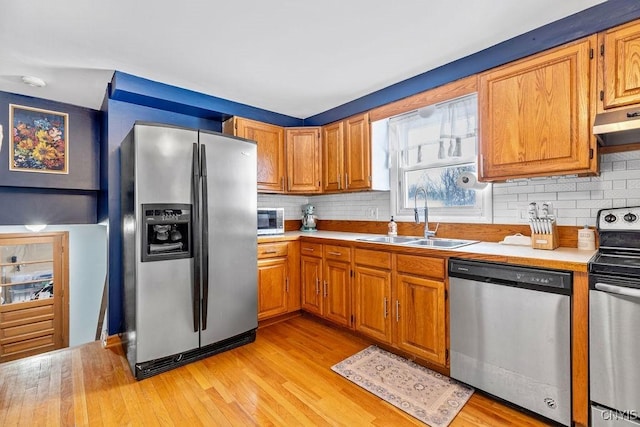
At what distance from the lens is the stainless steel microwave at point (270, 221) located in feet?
10.2

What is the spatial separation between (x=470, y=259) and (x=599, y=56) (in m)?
1.35

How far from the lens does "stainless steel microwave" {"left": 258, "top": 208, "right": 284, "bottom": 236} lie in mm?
3100

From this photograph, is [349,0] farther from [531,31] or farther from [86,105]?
[86,105]

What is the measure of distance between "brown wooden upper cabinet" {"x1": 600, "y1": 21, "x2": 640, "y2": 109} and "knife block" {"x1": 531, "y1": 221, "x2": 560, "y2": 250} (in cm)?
76

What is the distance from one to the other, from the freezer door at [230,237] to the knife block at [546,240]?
6.98ft

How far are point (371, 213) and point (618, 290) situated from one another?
214 centimetres

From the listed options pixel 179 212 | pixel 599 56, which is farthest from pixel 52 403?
pixel 599 56

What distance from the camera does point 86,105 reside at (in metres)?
3.23

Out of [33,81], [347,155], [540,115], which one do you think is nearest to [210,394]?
[347,155]

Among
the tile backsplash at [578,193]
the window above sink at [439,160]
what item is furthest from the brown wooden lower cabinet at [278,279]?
the tile backsplash at [578,193]

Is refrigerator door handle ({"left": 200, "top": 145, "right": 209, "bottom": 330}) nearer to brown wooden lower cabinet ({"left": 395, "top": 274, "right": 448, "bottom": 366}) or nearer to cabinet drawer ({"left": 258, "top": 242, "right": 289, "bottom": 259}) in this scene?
cabinet drawer ({"left": 258, "top": 242, "right": 289, "bottom": 259})

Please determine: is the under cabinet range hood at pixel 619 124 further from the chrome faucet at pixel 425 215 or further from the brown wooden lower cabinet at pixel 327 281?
the brown wooden lower cabinet at pixel 327 281

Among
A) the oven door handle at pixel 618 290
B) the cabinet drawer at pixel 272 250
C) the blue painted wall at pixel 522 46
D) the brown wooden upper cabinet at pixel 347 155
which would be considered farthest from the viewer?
the brown wooden upper cabinet at pixel 347 155

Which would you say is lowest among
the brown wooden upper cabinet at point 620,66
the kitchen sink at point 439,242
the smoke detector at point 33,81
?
the kitchen sink at point 439,242
